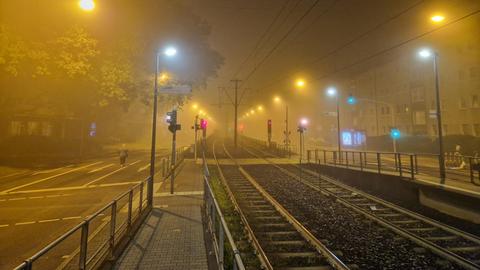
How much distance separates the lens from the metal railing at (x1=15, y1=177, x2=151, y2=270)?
389 cm

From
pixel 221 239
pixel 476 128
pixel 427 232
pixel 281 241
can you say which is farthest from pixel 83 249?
pixel 476 128

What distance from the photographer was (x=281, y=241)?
7.29 metres

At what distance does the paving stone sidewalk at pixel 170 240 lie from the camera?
18.3 feet

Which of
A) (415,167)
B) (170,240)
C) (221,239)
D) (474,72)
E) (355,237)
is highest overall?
(474,72)

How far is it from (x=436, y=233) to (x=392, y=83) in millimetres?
45817

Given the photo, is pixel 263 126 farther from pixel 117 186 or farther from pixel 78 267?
pixel 78 267

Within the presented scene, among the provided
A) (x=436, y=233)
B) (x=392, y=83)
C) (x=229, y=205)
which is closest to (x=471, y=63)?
(x=392, y=83)

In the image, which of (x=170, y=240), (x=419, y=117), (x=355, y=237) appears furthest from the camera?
(x=419, y=117)

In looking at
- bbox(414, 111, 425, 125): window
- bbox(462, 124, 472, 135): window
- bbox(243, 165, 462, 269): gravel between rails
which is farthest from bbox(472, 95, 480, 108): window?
bbox(243, 165, 462, 269): gravel between rails

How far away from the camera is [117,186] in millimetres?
15078

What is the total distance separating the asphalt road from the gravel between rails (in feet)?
24.9

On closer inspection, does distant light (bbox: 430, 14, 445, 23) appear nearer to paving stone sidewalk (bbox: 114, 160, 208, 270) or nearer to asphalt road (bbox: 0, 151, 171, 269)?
paving stone sidewalk (bbox: 114, 160, 208, 270)

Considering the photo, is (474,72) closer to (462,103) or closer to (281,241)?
(462,103)

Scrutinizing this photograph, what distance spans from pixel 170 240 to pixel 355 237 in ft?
16.7
